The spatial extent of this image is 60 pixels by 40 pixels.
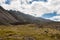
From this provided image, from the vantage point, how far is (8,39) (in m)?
53.8

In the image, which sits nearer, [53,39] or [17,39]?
[17,39]

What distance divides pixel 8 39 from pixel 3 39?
6.56ft

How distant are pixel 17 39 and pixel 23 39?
1.96 metres

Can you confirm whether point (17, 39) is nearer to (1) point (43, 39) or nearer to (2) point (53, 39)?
(1) point (43, 39)

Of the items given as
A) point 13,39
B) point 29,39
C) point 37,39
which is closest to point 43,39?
point 37,39

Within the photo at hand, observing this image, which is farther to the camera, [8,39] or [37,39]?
[37,39]

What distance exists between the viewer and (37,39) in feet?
198

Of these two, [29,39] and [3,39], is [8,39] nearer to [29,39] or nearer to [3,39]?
[3,39]

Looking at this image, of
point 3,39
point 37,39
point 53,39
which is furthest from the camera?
point 53,39

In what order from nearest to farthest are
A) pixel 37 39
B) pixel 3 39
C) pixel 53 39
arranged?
pixel 3 39 < pixel 37 39 < pixel 53 39

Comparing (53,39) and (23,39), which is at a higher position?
(23,39)

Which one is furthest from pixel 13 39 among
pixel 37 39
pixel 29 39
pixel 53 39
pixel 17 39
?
pixel 53 39

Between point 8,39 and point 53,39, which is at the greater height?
point 8,39

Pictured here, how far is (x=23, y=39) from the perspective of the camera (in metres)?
53.8
